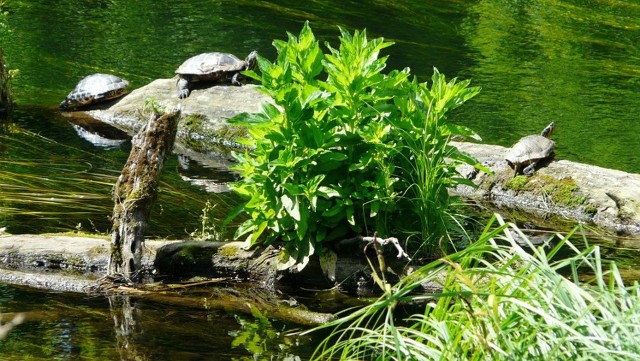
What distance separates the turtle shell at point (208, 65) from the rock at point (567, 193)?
3592 millimetres

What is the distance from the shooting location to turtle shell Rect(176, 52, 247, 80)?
10203 mm

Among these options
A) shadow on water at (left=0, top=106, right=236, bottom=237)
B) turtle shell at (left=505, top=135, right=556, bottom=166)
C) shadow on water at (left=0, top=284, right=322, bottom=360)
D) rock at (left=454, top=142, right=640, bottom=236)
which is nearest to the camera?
shadow on water at (left=0, top=284, right=322, bottom=360)

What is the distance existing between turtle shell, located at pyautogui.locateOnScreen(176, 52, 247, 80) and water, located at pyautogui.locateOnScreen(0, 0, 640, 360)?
4.41 feet

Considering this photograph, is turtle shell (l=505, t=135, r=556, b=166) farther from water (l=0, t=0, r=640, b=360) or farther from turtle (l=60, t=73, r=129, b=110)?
turtle (l=60, t=73, r=129, b=110)

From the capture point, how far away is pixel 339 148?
5.00 metres

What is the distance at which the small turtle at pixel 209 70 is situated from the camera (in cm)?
1016

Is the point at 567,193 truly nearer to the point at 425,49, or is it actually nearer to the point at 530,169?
the point at 530,169

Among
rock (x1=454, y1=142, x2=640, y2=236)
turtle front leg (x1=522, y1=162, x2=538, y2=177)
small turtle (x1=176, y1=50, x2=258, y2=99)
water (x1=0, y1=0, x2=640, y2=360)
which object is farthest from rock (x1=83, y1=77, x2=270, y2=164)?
turtle front leg (x1=522, y1=162, x2=538, y2=177)

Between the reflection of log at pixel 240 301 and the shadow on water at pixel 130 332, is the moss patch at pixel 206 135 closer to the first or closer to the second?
the reflection of log at pixel 240 301

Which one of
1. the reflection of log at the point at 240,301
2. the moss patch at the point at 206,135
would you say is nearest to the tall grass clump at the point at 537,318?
the reflection of log at the point at 240,301

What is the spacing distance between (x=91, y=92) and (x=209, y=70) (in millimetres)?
1343

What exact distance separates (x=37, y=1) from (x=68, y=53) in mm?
3499

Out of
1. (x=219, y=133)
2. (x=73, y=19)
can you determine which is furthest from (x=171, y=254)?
(x=73, y=19)

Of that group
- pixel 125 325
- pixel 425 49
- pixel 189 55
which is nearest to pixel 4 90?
pixel 189 55
